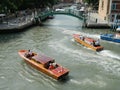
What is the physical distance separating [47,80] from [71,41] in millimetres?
17109

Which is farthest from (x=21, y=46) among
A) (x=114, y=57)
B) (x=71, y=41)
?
(x=114, y=57)

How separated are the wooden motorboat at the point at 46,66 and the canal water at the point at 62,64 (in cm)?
52

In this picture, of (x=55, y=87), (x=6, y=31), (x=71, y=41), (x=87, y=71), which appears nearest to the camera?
(x=55, y=87)

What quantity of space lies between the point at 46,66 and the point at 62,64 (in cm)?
371

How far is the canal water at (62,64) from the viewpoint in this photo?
24.8 m

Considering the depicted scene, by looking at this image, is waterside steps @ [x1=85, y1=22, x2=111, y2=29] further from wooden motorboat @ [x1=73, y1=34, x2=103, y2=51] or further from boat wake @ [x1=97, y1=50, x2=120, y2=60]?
boat wake @ [x1=97, y1=50, x2=120, y2=60]

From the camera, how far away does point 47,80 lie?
2559 cm

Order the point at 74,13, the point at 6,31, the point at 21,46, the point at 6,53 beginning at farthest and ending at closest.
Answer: the point at 74,13, the point at 6,31, the point at 21,46, the point at 6,53

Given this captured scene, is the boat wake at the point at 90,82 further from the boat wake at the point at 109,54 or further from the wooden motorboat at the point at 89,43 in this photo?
the wooden motorboat at the point at 89,43

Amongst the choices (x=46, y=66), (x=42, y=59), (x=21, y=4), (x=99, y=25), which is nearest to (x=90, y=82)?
(x=46, y=66)

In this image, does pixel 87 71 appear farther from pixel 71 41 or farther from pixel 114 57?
pixel 71 41

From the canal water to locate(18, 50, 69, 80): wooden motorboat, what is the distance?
52 cm

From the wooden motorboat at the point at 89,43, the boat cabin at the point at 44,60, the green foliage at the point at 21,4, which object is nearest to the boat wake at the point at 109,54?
the wooden motorboat at the point at 89,43

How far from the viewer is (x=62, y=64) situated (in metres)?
30.2
